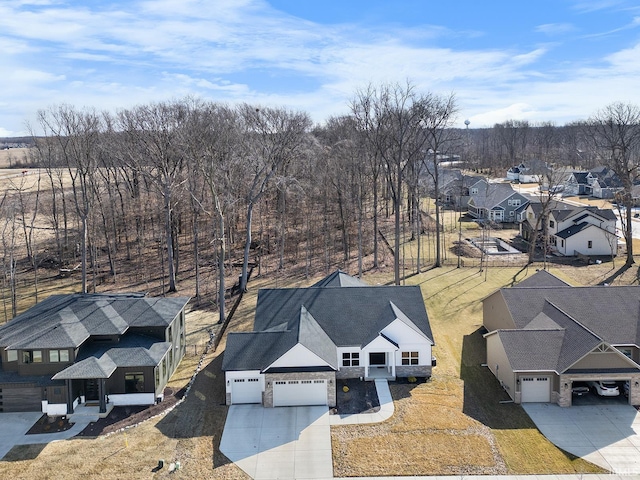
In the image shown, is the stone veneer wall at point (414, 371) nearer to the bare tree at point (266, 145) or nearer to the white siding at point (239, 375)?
the white siding at point (239, 375)

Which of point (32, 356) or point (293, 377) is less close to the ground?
point (32, 356)

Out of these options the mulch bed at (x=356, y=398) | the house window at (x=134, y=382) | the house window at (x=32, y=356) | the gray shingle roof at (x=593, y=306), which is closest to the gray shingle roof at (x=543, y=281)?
the gray shingle roof at (x=593, y=306)

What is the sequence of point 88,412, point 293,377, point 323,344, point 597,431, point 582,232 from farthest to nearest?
point 582,232 < point 323,344 < point 293,377 < point 88,412 < point 597,431

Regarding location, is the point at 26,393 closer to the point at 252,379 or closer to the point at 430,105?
the point at 252,379

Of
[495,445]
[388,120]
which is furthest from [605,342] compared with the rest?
[388,120]

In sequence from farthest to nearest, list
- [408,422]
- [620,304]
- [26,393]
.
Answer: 1. [620,304]
2. [26,393]
3. [408,422]

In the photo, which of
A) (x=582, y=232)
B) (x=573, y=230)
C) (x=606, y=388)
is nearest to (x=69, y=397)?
(x=606, y=388)

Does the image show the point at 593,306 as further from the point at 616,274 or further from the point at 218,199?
the point at 218,199
